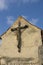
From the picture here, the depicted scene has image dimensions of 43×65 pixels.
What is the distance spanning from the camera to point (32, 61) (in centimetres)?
1919

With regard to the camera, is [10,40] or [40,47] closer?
[40,47]

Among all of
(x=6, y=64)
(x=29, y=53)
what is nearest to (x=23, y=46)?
(x=29, y=53)

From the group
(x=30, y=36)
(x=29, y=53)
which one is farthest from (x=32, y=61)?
(x=30, y=36)

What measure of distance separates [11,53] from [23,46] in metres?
1.29

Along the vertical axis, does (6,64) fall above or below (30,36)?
below

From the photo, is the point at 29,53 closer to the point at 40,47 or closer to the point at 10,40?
the point at 40,47

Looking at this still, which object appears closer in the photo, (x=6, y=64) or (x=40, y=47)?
(x=40, y=47)

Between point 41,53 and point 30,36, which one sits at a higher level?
point 30,36

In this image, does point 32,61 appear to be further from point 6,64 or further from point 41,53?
point 6,64

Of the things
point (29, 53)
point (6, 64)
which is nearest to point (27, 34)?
point (29, 53)

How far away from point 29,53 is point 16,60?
4.51 ft

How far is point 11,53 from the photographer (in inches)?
806

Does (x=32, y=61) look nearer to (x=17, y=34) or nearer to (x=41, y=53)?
(x=41, y=53)

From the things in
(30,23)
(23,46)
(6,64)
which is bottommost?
(6,64)
